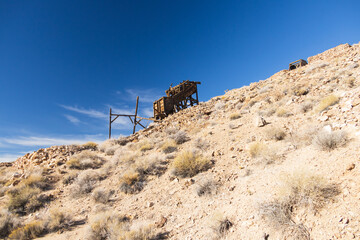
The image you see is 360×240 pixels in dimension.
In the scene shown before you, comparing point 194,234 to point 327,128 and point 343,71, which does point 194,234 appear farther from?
point 343,71

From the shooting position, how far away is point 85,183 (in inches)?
311

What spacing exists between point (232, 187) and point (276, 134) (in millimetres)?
2873

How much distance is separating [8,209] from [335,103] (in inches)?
542

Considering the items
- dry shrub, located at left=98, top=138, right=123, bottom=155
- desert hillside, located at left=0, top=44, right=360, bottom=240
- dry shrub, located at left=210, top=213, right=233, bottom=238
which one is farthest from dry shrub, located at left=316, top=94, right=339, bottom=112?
dry shrub, located at left=98, top=138, right=123, bottom=155

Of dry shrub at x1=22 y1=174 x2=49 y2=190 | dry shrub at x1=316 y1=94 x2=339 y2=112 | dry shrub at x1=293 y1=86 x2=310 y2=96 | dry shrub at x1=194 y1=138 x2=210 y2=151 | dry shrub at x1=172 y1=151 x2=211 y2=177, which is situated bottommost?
dry shrub at x1=22 y1=174 x2=49 y2=190

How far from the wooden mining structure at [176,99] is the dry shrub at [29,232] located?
1201 centimetres

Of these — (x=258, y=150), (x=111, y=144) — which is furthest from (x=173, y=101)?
(x=258, y=150)

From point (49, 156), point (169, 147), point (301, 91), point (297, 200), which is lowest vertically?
point (297, 200)

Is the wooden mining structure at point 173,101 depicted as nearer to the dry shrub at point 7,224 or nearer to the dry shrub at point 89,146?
the dry shrub at point 89,146

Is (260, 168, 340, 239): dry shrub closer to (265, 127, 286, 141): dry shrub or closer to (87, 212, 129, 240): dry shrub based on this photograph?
(265, 127, 286, 141): dry shrub

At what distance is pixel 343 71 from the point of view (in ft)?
31.1

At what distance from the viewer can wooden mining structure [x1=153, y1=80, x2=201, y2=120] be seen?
16547 millimetres

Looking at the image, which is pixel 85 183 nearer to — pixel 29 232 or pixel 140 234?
pixel 29 232

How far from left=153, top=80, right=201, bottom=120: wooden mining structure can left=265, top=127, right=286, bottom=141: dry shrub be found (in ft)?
36.1
